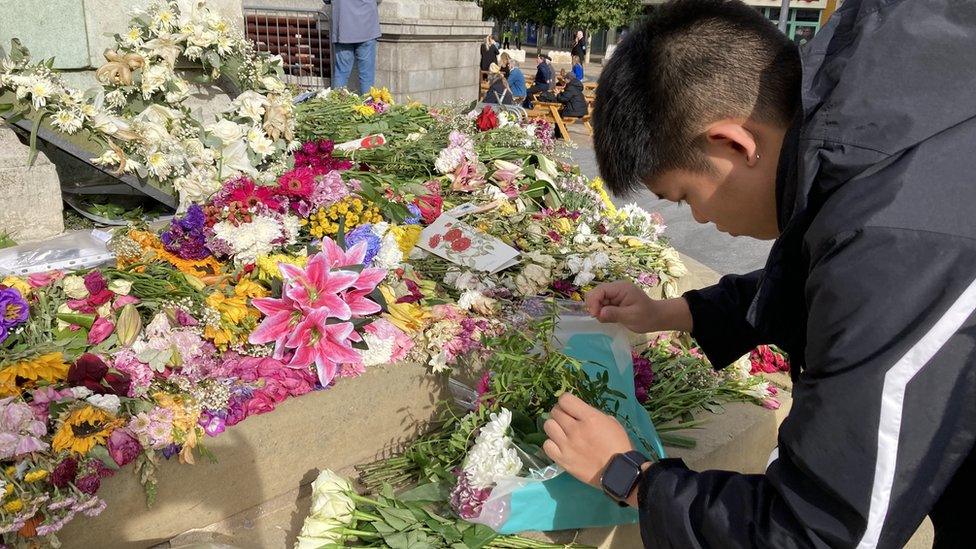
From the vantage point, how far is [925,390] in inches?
38.4

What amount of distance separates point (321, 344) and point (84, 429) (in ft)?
2.24

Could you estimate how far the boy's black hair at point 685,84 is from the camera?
1.25 metres

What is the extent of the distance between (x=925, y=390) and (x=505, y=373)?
1213 mm

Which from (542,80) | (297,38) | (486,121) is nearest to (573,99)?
(542,80)

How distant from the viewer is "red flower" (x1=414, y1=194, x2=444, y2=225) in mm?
3348

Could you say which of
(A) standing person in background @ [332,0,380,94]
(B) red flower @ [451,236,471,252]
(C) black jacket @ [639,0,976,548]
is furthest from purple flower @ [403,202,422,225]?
(A) standing person in background @ [332,0,380,94]

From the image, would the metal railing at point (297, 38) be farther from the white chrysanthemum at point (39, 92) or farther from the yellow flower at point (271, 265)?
the yellow flower at point (271, 265)

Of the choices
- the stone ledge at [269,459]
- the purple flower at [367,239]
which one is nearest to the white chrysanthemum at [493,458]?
the stone ledge at [269,459]

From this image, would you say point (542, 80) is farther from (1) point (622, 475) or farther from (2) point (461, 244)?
(1) point (622, 475)

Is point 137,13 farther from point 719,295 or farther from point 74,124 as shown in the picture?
point 719,295

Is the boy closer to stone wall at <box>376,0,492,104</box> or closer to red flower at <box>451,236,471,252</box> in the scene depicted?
red flower at <box>451,236,471,252</box>

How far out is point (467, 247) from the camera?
304cm

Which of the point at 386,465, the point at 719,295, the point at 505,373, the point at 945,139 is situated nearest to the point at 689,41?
the point at 945,139

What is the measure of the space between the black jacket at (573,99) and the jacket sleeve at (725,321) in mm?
10158
